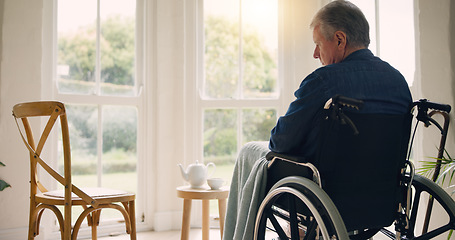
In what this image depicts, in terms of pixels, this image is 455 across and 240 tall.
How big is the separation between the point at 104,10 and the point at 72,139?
0.99 m

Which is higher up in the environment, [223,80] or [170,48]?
[170,48]

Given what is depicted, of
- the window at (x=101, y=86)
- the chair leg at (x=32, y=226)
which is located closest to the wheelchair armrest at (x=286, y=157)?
the chair leg at (x=32, y=226)

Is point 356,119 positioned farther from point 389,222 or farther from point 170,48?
point 170,48

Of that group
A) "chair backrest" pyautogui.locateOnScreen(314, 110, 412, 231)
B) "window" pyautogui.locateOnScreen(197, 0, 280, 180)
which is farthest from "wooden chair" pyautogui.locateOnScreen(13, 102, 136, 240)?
"window" pyautogui.locateOnScreen(197, 0, 280, 180)

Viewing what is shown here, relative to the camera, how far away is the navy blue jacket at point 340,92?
143cm

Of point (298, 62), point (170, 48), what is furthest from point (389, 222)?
point (170, 48)

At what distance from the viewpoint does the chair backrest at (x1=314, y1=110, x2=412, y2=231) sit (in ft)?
4.58

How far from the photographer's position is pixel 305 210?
148 centimetres

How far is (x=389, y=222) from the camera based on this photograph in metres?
1.54

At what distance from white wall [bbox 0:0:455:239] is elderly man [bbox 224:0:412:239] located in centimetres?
84

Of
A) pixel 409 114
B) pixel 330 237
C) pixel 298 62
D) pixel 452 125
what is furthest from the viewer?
pixel 298 62

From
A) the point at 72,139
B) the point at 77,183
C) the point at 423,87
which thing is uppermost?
the point at 423,87

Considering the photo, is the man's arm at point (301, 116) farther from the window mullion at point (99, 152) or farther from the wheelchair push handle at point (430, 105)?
the window mullion at point (99, 152)

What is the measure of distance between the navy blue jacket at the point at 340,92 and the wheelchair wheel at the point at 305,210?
0.13 metres
